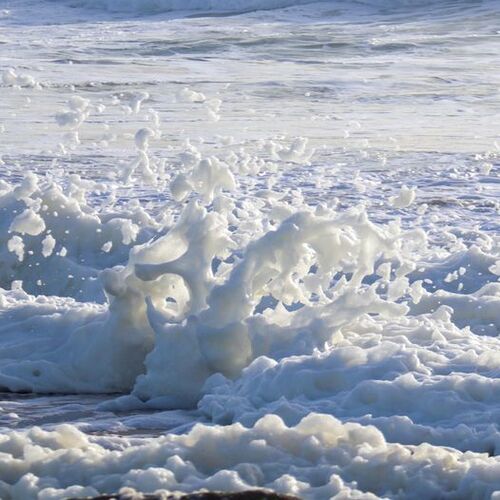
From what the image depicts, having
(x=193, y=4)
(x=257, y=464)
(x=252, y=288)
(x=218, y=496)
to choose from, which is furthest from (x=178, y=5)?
(x=218, y=496)

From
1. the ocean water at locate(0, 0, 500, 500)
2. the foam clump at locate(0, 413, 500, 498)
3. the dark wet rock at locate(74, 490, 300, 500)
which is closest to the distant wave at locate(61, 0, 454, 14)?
the ocean water at locate(0, 0, 500, 500)

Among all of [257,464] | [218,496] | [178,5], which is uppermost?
[178,5]

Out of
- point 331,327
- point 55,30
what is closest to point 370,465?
→ point 331,327

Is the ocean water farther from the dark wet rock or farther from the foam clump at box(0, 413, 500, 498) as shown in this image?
the dark wet rock

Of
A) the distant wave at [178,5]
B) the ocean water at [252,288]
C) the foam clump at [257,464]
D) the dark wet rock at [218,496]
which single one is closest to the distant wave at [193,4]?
the distant wave at [178,5]

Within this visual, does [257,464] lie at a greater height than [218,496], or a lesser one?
lesser

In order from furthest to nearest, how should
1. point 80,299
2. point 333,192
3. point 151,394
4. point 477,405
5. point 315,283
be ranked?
point 333,192 < point 80,299 < point 315,283 < point 151,394 < point 477,405

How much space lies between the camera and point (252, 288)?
6.32 m

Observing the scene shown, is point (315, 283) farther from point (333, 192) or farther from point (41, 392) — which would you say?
point (333, 192)

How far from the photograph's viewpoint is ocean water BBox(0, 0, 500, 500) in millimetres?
4723

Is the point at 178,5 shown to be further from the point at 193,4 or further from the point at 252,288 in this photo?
the point at 252,288

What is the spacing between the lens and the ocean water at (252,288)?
4723 mm

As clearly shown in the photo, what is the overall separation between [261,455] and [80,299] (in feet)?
13.6

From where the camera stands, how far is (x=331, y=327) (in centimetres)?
623
